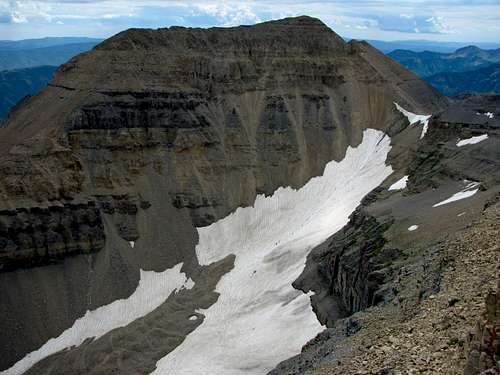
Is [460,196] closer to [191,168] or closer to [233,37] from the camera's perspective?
[191,168]

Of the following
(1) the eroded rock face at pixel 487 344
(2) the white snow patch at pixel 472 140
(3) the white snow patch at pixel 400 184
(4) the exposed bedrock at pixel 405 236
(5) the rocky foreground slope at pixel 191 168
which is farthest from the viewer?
(3) the white snow patch at pixel 400 184

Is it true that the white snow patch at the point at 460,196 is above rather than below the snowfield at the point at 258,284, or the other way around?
above

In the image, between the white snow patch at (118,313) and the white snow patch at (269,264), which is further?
the white snow patch at (118,313)

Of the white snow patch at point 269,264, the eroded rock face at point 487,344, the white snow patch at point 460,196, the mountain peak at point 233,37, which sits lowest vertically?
the white snow patch at point 269,264

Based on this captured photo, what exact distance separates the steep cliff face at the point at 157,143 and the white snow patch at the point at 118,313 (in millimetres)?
781

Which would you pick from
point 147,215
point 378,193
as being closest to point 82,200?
point 147,215

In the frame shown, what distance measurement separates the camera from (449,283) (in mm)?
20766

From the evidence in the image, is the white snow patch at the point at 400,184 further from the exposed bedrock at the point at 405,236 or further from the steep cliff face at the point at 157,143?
the steep cliff face at the point at 157,143

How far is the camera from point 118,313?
52656 millimetres

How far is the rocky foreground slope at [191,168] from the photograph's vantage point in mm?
45188

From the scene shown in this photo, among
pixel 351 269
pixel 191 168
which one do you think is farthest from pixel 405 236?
pixel 191 168

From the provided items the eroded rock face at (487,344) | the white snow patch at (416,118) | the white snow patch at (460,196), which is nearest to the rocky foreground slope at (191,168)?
the white snow patch at (460,196)

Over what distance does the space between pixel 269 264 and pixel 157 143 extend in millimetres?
21230

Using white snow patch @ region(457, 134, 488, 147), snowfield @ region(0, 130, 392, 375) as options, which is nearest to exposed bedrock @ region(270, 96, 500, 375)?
white snow patch @ region(457, 134, 488, 147)
